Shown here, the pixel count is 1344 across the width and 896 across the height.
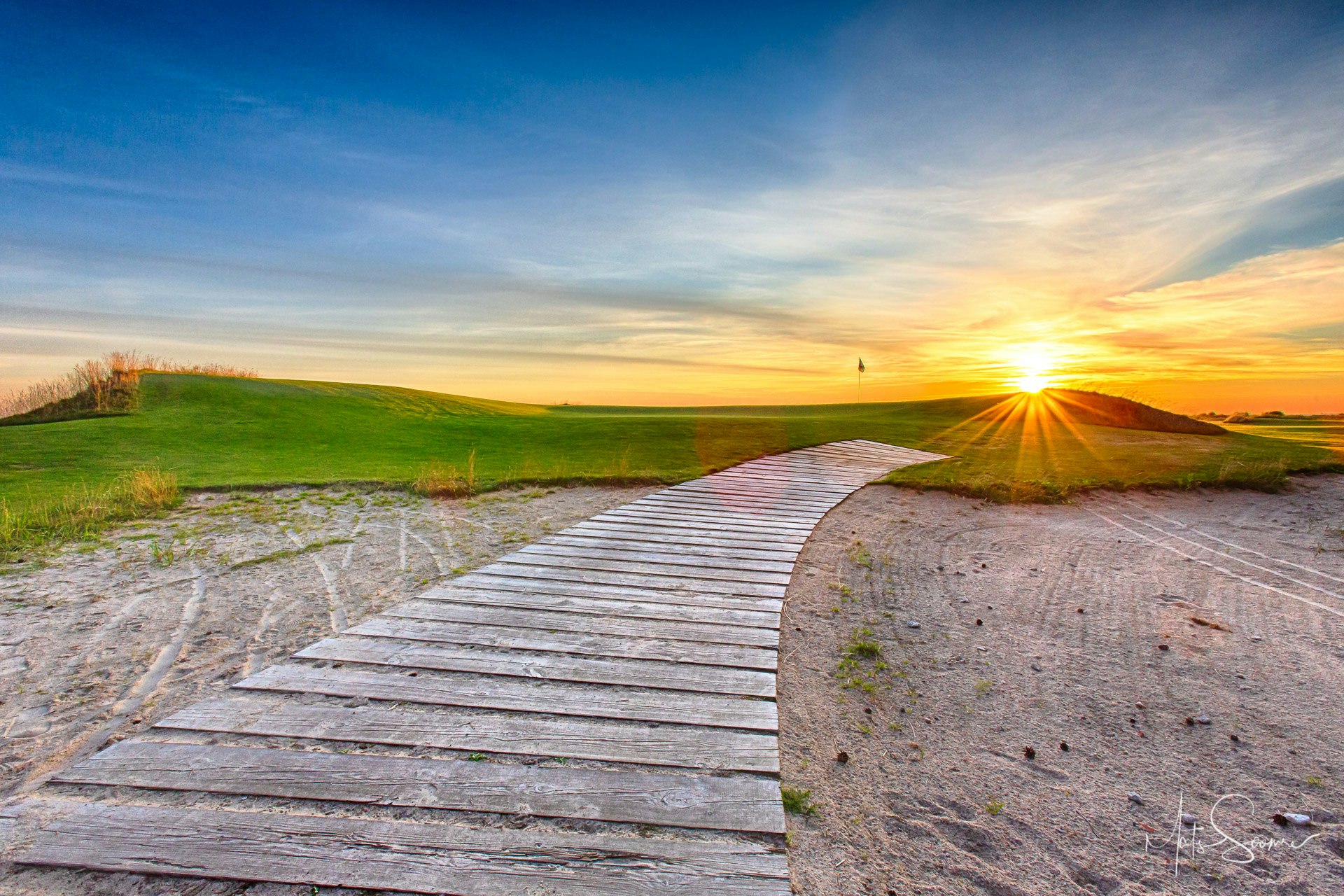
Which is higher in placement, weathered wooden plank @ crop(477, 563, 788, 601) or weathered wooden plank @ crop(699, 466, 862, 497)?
weathered wooden plank @ crop(699, 466, 862, 497)

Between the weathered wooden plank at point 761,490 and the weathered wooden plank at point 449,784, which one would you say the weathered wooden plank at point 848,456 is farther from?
the weathered wooden plank at point 449,784

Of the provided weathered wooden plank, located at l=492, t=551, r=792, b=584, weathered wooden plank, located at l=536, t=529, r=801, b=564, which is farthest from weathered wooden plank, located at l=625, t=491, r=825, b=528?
weathered wooden plank, located at l=492, t=551, r=792, b=584

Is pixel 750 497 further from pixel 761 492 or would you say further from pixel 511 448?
pixel 511 448

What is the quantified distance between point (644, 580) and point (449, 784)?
2752mm

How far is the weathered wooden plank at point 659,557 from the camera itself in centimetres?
567

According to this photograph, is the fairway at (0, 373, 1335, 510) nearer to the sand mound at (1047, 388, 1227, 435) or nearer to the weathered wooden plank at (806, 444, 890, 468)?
the weathered wooden plank at (806, 444, 890, 468)

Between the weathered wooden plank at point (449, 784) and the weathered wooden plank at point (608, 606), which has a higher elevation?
the weathered wooden plank at point (608, 606)

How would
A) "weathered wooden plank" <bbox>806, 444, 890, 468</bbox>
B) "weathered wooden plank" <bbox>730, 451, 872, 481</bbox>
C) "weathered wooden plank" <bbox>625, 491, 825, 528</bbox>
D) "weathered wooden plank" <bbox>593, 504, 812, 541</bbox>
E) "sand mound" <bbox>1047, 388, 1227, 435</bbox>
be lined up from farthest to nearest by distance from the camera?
"sand mound" <bbox>1047, 388, 1227, 435</bbox>
"weathered wooden plank" <bbox>806, 444, 890, 468</bbox>
"weathered wooden plank" <bbox>730, 451, 872, 481</bbox>
"weathered wooden plank" <bbox>625, 491, 825, 528</bbox>
"weathered wooden plank" <bbox>593, 504, 812, 541</bbox>

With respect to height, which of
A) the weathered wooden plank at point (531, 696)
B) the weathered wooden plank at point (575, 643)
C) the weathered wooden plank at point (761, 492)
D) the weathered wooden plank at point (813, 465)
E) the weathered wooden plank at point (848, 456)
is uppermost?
the weathered wooden plank at point (848, 456)

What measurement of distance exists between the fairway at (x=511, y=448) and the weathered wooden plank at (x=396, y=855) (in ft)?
24.5

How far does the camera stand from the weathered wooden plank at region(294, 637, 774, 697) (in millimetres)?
3422

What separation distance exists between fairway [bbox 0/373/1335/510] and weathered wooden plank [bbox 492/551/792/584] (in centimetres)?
432

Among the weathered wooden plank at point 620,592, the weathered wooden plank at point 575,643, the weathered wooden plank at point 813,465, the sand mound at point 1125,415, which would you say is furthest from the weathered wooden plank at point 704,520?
the sand mound at point 1125,415

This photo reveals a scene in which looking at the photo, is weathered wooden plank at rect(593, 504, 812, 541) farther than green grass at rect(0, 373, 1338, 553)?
No
